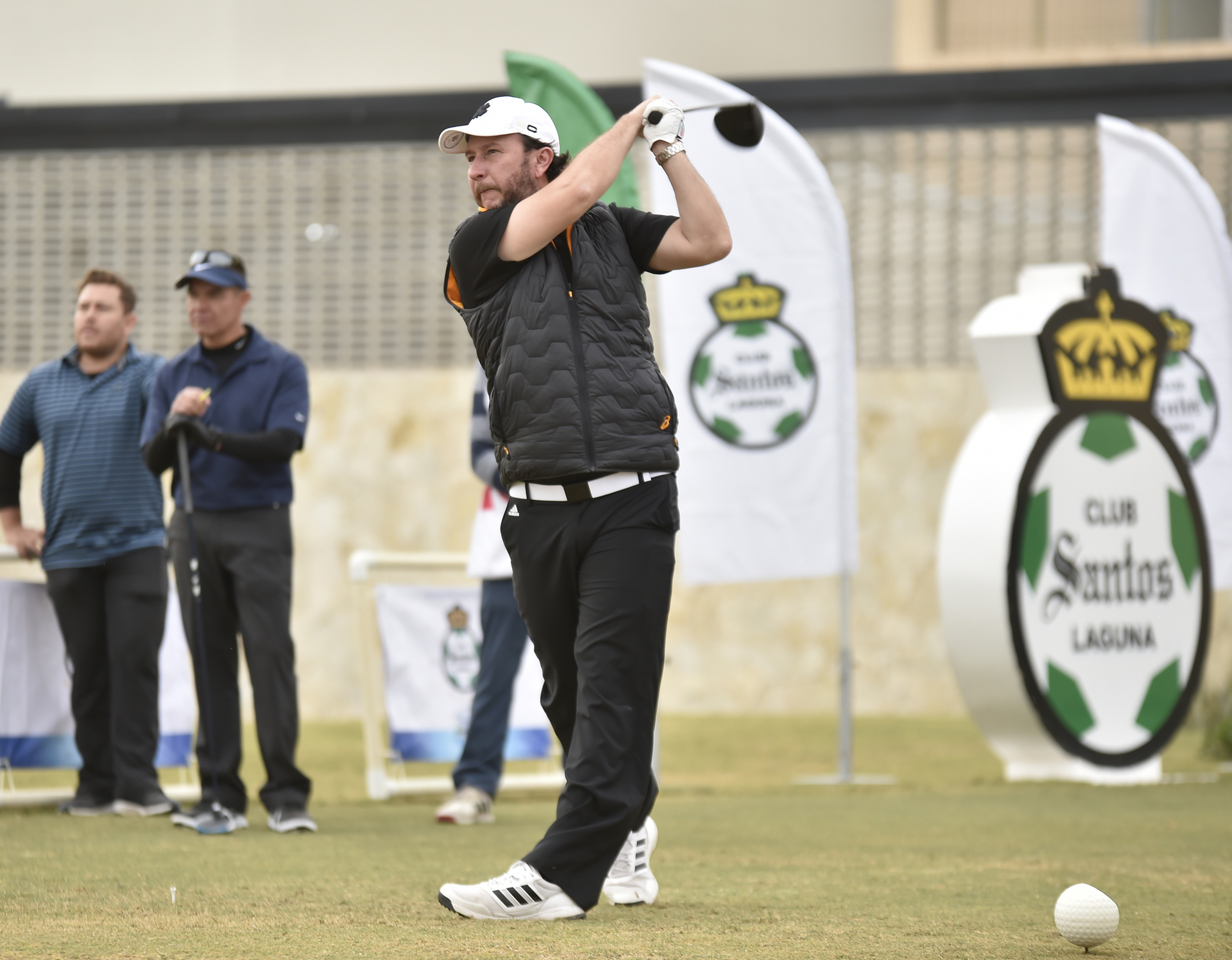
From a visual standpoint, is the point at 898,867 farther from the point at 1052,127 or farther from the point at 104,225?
the point at 104,225

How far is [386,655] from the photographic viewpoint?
24.3ft

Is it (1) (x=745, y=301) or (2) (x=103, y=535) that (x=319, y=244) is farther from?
(2) (x=103, y=535)

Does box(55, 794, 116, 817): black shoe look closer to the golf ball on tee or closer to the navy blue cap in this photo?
the navy blue cap

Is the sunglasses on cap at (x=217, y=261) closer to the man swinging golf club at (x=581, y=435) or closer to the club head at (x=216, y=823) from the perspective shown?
the club head at (x=216, y=823)

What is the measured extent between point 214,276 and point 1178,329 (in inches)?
223

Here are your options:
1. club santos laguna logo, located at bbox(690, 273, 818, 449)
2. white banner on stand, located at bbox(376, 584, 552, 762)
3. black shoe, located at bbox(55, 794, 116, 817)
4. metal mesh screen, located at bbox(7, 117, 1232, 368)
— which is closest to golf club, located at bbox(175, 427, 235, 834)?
black shoe, located at bbox(55, 794, 116, 817)

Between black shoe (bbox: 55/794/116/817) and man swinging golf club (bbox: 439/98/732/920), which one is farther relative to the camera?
black shoe (bbox: 55/794/116/817)

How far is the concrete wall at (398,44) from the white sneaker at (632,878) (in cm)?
1327

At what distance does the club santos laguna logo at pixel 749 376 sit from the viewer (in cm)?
766

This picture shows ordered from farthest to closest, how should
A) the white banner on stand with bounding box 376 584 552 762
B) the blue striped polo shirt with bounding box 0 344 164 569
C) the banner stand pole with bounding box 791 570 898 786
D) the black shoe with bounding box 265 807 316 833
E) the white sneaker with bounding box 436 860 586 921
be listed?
the banner stand pole with bounding box 791 570 898 786
the white banner on stand with bounding box 376 584 552 762
the blue striped polo shirt with bounding box 0 344 164 569
the black shoe with bounding box 265 807 316 833
the white sneaker with bounding box 436 860 586 921

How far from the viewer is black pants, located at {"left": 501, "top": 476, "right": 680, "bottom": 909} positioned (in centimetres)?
349

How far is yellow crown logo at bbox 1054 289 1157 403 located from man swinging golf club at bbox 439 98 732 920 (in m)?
4.35

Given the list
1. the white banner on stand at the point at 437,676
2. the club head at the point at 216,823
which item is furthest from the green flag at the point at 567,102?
the club head at the point at 216,823

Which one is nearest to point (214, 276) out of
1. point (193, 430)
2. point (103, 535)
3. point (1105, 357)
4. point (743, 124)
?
point (193, 430)
